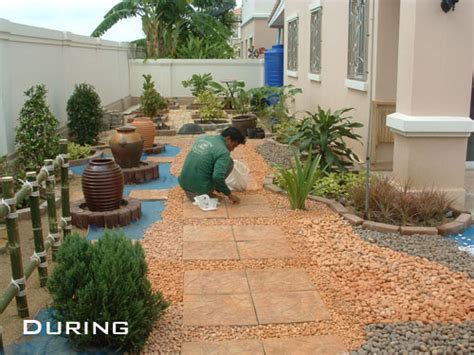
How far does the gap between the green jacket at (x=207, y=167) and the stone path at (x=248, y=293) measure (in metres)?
0.76

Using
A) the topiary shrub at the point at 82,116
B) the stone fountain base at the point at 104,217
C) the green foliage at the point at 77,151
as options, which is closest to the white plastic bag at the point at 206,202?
the stone fountain base at the point at 104,217

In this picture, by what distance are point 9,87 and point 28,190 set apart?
4669 mm

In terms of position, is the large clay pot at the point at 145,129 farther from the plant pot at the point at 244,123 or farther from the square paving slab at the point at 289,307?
the square paving slab at the point at 289,307

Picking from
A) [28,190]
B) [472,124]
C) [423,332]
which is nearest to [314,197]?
[472,124]

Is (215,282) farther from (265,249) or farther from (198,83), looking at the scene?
(198,83)

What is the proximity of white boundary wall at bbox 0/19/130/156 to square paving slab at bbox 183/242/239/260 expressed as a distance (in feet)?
12.5

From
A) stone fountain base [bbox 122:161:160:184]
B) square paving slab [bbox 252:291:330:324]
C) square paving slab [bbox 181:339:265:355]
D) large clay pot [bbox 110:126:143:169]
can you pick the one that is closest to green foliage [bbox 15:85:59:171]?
large clay pot [bbox 110:126:143:169]

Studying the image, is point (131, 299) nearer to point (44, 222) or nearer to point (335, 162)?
point (44, 222)

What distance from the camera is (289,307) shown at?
4.29 metres

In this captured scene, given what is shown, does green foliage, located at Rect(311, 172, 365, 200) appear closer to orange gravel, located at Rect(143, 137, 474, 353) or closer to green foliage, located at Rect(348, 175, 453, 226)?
green foliage, located at Rect(348, 175, 453, 226)

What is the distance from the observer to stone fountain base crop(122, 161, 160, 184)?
8438mm

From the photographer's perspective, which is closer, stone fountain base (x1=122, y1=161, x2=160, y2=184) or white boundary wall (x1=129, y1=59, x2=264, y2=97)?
stone fountain base (x1=122, y1=161, x2=160, y2=184)

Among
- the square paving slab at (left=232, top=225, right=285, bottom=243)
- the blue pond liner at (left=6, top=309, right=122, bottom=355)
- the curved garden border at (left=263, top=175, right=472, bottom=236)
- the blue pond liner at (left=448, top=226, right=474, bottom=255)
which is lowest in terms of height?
the blue pond liner at (left=6, top=309, right=122, bottom=355)

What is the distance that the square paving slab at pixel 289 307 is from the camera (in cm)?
412
